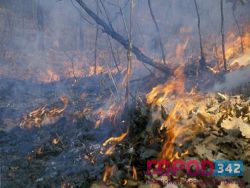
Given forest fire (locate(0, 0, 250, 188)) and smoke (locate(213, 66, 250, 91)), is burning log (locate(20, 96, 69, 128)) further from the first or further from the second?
smoke (locate(213, 66, 250, 91))

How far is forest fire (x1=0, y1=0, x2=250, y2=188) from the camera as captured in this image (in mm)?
4805

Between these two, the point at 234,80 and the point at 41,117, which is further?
the point at 41,117

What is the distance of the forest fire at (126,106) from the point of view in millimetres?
4805

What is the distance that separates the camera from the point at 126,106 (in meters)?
9.41

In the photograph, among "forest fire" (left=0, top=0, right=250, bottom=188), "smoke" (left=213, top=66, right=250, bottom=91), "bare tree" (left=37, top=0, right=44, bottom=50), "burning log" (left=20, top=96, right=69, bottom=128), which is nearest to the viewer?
"forest fire" (left=0, top=0, right=250, bottom=188)

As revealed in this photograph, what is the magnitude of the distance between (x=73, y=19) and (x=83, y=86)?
17.4 m

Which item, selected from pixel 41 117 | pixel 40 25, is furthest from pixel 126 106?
pixel 40 25

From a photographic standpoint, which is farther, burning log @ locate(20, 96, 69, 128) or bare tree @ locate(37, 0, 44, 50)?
bare tree @ locate(37, 0, 44, 50)

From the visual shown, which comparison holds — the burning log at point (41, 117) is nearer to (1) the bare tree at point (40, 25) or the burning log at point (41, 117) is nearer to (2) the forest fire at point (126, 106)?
(2) the forest fire at point (126, 106)

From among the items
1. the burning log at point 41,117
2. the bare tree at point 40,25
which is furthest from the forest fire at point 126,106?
the bare tree at point 40,25

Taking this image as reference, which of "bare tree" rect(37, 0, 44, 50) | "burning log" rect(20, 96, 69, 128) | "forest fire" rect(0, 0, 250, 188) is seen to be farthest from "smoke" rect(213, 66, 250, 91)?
"bare tree" rect(37, 0, 44, 50)

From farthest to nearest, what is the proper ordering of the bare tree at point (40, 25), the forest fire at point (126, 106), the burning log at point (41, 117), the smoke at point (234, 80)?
the bare tree at point (40, 25) < the burning log at point (41, 117) < the smoke at point (234, 80) < the forest fire at point (126, 106)

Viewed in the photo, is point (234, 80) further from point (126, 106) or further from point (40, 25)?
point (40, 25)

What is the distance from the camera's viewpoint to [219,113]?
5750 millimetres
